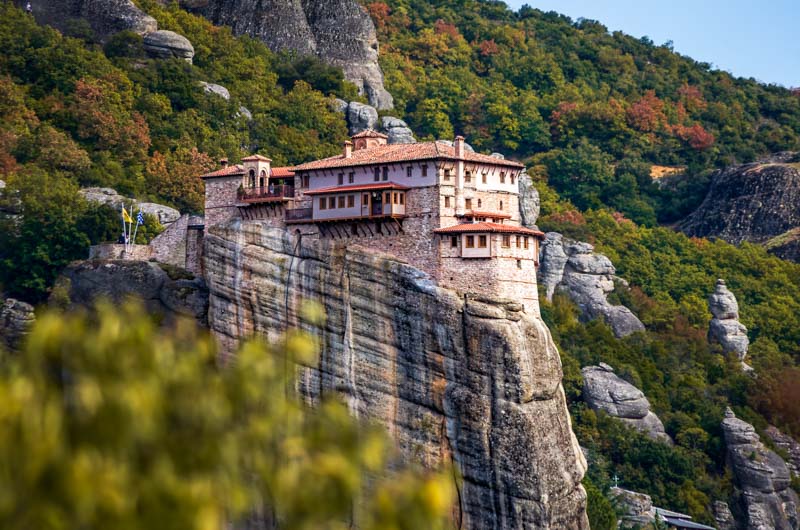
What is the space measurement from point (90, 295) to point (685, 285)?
50.6 metres

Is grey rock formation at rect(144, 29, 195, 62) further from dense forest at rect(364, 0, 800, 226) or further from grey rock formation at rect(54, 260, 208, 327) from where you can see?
grey rock formation at rect(54, 260, 208, 327)

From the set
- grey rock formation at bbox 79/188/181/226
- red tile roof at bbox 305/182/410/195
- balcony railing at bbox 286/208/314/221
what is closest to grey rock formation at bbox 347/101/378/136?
grey rock formation at bbox 79/188/181/226

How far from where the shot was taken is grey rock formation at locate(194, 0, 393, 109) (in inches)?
4663

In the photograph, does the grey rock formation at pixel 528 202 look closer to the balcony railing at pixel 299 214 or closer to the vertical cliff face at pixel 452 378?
the balcony railing at pixel 299 214

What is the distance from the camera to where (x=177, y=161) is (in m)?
91.6

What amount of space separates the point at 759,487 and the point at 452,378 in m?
30.7

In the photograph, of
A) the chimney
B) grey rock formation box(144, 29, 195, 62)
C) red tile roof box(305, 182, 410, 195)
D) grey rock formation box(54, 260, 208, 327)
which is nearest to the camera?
red tile roof box(305, 182, 410, 195)

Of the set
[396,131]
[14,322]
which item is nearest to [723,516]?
[396,131]

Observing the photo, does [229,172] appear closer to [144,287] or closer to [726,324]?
[144,287]

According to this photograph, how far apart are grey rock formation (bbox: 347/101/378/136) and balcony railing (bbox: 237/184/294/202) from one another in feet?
130

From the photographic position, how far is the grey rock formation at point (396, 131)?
4040 inches

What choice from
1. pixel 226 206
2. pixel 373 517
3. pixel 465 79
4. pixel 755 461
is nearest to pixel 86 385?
pixel 373 517

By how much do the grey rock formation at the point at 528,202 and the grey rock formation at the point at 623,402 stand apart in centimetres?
1607

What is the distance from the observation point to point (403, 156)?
61.8 meters
